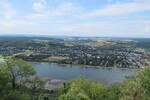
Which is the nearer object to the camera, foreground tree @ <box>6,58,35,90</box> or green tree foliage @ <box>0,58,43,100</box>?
green tree foliage @ <box>0,58,43,100</box>

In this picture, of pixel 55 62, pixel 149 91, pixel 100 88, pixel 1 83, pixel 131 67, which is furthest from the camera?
pixel 55 62

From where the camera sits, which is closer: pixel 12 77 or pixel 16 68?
pixel 12 77

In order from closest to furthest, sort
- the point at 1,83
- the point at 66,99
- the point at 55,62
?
1. the point at 66,99
2. the point at 1,83
3. the point at 55,62

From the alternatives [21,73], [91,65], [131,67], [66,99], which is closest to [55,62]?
[91,65]

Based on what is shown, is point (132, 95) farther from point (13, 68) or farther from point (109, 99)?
point (13, 68)

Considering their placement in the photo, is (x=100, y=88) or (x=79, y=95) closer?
(x=79, y=95)

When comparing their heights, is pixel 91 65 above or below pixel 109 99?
below

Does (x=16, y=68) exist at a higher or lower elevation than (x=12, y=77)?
higher

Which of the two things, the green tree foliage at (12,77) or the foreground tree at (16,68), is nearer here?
the green tree foliage at (12,77)

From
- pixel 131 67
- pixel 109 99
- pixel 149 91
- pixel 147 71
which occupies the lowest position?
pixel 131 67
